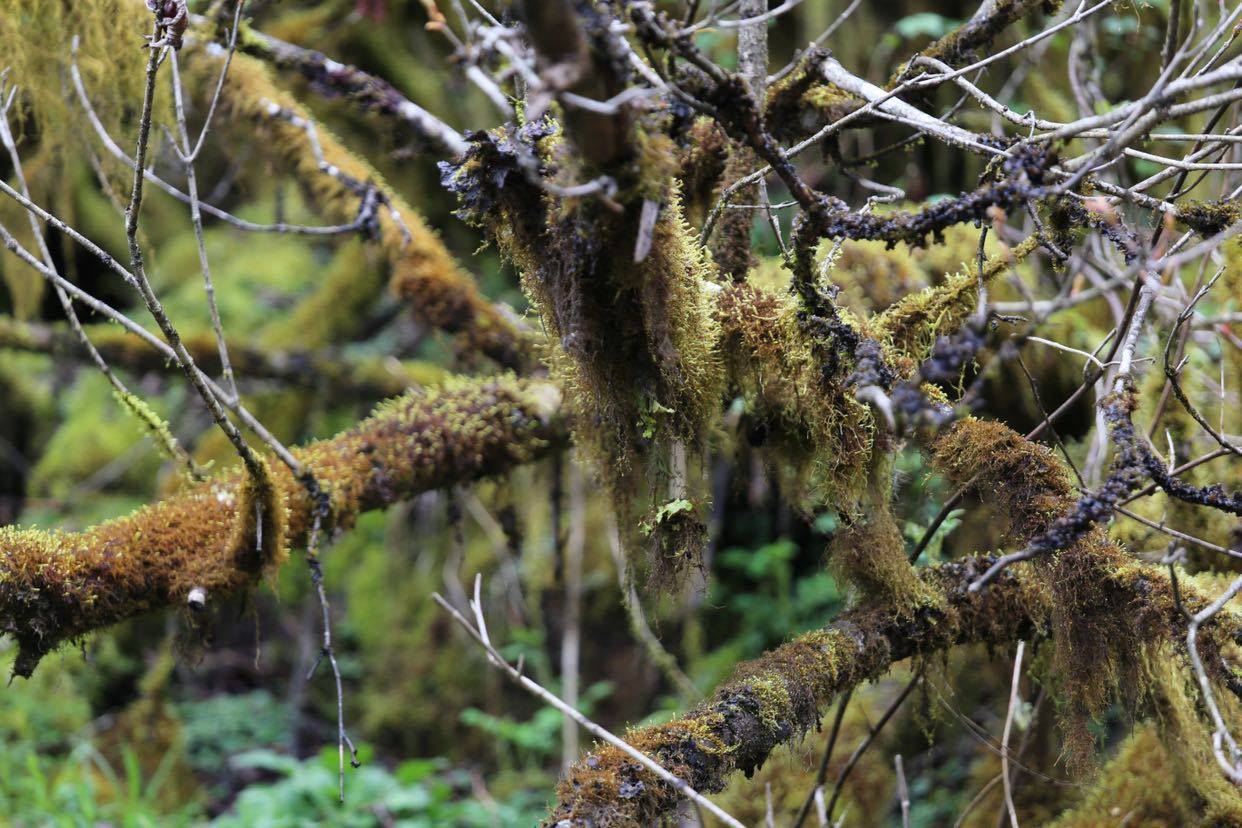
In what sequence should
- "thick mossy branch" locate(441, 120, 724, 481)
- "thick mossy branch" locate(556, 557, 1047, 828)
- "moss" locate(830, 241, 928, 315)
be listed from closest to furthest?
"thick mossy branch" locate(441, 120, 724, 481) → "thick mossy branch" locate(556, 557, 1047, 828) → "moss" locate(830, 241, 928, 315)

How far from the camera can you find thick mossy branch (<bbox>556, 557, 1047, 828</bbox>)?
1691mm

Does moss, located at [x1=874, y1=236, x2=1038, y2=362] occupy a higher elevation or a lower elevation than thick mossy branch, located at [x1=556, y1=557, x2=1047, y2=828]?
higher

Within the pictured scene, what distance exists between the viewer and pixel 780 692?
1.90 metres

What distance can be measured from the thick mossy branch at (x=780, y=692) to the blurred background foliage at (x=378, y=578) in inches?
45.7

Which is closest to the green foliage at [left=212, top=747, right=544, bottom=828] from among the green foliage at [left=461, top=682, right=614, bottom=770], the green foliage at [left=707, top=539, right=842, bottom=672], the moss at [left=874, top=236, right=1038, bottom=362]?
the green foliage at [left=461, top=682, right=614, bottom=770]

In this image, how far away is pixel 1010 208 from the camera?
1506mm

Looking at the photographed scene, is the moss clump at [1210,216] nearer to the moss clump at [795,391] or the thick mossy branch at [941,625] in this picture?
the thick mossy branch at [941,625]

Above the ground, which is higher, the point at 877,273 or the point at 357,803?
the point at 877,273

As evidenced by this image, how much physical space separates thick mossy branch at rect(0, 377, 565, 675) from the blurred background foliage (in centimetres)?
49

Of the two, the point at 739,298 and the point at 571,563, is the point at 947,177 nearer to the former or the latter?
the point at 571,563

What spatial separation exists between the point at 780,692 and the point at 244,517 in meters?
1.30

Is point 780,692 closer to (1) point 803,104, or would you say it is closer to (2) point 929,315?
(2) point 929,315

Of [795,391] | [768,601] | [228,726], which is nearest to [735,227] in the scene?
[795,391]

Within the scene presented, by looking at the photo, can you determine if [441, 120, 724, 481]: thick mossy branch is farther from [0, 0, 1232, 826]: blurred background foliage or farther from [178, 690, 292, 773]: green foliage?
[178, 690, 292, 773]: green foliage
